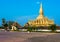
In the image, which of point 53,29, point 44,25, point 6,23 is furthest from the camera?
point 6,23

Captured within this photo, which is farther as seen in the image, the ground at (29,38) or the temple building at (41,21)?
the temple building at (41,21)

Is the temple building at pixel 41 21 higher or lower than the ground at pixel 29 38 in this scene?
higher

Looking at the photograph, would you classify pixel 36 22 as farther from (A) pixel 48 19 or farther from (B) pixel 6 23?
(B) pixel 6 23

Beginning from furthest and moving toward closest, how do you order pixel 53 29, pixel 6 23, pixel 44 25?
1. pixel 6 23
2. pixel 44 25
3. pixel 53 29

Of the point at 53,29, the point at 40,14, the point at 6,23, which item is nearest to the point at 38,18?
the point at 40,14

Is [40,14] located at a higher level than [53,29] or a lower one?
higher

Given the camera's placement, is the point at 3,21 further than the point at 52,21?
Yes

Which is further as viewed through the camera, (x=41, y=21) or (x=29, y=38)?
(x=41, y=21)

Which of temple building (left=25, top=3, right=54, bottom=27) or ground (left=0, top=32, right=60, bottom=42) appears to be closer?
ground (left=0, top=32, right=60, bottom=42)

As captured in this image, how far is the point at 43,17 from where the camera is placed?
94.8 metres

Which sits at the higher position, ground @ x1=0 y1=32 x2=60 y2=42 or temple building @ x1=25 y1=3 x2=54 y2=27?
temple building @ x1=25 y1=3 x2=54 y2=27

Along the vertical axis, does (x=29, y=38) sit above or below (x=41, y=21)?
below

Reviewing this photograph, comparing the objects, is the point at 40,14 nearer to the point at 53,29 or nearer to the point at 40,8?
the point at 40,8

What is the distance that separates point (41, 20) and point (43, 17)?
197 centimetres
